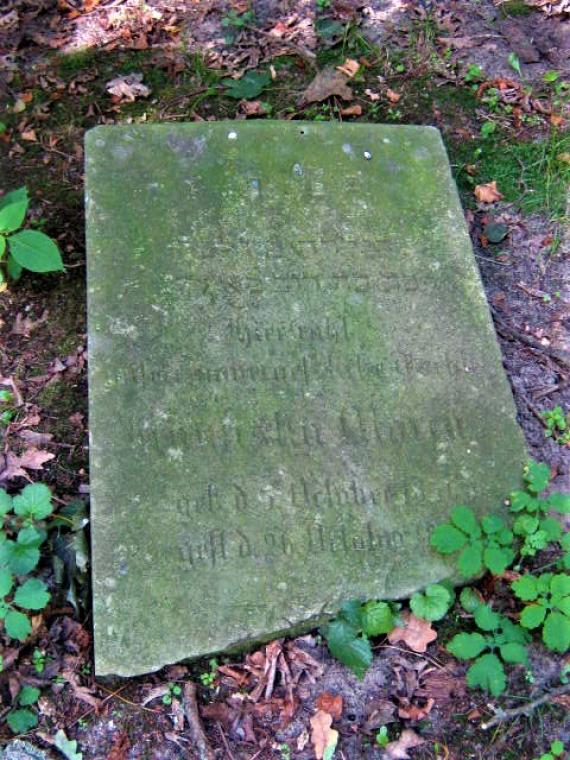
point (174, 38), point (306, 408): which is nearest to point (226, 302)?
point (306, 408)

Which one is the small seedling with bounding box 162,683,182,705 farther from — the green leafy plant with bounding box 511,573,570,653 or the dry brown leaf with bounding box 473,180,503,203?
the dry brown leaf with bounding box 473,180,503,203

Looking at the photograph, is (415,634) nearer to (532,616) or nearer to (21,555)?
(532,616)

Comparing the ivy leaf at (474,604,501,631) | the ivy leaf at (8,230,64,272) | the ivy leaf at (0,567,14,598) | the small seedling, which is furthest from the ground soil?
the ivy leaf at (8,230,64,272)

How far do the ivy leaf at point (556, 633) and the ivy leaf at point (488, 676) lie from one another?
18 cm

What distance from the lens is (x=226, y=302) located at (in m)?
2.92

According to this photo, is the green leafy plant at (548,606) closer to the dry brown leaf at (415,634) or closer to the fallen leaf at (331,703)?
the dry brown leaf at (415,634)

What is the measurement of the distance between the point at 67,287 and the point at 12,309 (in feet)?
0.86

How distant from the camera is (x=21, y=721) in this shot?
8.02ft

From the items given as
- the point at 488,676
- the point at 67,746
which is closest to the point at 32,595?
the point at 67,746

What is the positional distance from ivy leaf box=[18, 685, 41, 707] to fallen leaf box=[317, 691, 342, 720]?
932 mm

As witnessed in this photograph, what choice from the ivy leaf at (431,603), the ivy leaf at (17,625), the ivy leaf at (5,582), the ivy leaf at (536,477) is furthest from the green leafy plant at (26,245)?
the ivy leaf at (536,477)

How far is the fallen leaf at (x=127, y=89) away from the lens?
416 cm

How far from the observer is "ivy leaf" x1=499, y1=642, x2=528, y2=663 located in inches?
98.3

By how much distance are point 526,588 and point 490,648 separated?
239 millimetres
